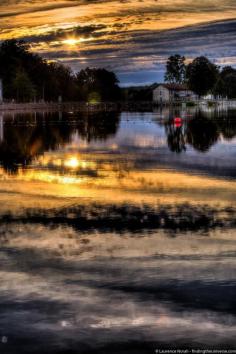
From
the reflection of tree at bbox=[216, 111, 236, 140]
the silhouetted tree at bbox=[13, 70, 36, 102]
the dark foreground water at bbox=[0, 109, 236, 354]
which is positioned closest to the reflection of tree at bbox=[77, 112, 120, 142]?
the reflection of tree at bbox=[216, 111, 236, 140]

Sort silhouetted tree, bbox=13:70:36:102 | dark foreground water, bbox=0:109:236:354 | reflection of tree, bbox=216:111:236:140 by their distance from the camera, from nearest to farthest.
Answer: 1. dark foreground water, bbox=0:109:236:354
2. reflection of tree, bbox=216:111:236:140
3. silhouetted tree, bbox=13:70:36:102

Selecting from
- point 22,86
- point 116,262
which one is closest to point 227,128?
point 116,262

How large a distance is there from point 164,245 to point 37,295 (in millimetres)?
3045

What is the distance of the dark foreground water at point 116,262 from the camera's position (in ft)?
22.2

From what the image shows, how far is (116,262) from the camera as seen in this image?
9.61 metres

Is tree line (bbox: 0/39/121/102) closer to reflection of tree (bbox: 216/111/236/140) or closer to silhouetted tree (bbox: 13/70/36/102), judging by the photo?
silhouetted tree (bbox: 13/70/36/102)

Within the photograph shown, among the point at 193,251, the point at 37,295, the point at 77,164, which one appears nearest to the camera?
the point at 37,295

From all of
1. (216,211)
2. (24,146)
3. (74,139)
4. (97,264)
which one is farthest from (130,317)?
(74,139)

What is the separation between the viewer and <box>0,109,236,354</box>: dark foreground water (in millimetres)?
6773

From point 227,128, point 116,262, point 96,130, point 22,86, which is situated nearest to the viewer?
point 116,262

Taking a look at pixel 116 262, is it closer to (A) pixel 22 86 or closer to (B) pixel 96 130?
(B) pixel 96 130

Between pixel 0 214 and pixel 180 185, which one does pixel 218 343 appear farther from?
pixel 180 185

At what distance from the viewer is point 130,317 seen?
7262 millimetres

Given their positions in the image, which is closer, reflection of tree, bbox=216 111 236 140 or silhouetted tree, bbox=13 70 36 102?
reflection of tree, bbox=216 111 236 140
